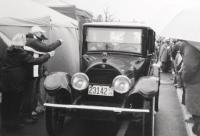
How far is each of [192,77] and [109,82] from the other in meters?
1.43

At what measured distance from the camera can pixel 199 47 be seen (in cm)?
544

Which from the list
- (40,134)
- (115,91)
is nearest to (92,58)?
(115,91)

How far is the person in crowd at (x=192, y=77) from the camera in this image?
5801 millimetres

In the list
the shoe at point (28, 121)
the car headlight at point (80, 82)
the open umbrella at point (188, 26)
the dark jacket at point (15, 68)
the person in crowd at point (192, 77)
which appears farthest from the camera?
the shoe at point (28, 121)

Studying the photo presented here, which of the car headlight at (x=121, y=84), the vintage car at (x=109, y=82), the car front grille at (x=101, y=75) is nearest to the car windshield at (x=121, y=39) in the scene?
the vintage car at (x=109, y=82)

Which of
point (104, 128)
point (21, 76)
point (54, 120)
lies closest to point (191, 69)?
point (104, 128)

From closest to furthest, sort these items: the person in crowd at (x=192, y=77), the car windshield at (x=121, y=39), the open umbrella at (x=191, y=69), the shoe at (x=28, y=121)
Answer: the open umbrella at (x=191, y=69)
the person in crowd at (x=192, y=77)
the car windshield at (x=121, y=39)
the shoe at (x=28, y=121)

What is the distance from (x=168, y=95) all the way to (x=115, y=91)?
5.48 meters

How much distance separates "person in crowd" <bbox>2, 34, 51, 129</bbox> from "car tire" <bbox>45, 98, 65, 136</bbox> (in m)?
0.80

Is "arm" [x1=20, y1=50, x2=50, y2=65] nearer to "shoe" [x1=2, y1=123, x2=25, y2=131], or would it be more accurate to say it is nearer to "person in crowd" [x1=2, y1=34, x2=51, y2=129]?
"person in crowd" [x1=2, y1=34, x2=51, y2=129]

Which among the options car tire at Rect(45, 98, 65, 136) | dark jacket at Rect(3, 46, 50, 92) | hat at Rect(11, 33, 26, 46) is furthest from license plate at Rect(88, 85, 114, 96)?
hat at Rect(11, 33, 26, 46)

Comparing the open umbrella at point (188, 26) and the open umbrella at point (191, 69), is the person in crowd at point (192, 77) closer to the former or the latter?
the open umbrella at point (191, 69)

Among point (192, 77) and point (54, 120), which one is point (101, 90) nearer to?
point (54, 120)

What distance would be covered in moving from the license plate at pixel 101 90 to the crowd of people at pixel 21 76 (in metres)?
1.28
